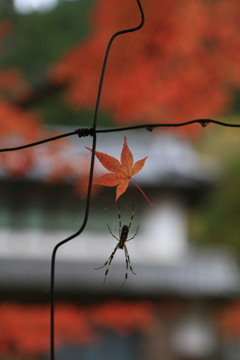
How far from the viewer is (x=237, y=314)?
8.48 m

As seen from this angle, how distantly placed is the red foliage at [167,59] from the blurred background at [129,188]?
13 mm

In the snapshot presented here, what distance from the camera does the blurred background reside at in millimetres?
4238

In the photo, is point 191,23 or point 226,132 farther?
point 226,132

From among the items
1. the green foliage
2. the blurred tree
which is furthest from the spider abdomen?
the green foliage

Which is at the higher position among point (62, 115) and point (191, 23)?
point (62, 115)

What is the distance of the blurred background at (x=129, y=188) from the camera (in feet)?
13.9

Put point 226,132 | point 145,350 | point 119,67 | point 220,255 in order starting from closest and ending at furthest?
point 119,67, point 145,350, point 220,255, point 226,132

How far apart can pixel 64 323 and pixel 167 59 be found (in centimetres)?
281

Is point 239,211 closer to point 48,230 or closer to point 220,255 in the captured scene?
point 220,255

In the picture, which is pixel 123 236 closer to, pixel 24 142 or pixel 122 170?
pixel 122 170

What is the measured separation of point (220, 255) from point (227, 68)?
A: 207 inches

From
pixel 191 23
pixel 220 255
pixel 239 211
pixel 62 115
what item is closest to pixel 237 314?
pixel 220 255

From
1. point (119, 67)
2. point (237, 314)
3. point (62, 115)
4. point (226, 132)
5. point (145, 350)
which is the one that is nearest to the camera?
point (119, 67)

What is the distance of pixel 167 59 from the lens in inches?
166
